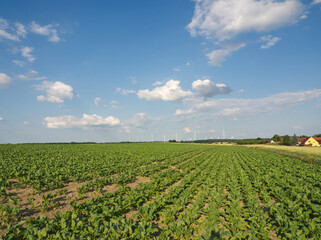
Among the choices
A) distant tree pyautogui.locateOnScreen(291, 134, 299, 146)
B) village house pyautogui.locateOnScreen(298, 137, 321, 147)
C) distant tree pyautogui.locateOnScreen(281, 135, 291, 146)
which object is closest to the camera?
village house pyautogui.locateOnScreen(298, 137, 321, 147)

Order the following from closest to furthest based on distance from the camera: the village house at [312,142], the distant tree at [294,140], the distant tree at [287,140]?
the village house at [312,142], the distant tree at [287,140], the distant tree at [294,140]

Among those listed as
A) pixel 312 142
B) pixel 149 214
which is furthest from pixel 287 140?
pixel 149 214

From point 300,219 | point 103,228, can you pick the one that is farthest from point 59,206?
point 300,219

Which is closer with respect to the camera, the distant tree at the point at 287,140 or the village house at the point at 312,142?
the village house at the point at 312,142

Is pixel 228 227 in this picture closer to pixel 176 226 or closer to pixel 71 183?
pixel 176 226

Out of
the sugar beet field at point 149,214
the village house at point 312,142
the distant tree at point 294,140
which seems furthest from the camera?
the distant tree at point 294,140

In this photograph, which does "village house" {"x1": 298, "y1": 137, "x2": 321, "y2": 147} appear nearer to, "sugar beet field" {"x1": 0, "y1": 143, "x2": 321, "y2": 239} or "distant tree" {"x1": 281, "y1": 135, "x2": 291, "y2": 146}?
"distant tree" {"x1": 281, "y1": 135, "x2": 291, "y2": 146}

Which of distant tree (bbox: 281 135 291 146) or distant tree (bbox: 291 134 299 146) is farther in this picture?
distant tree (bbox: 291 134 299 146)

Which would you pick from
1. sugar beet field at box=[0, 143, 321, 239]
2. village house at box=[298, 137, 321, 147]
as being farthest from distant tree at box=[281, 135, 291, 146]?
sugar beet field at box=[0, 143, 321, 239]

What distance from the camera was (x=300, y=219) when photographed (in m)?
7.09

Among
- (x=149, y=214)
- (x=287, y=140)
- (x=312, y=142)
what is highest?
(x=149, y=214)

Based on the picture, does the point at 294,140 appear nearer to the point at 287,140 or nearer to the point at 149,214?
the point at 287,140

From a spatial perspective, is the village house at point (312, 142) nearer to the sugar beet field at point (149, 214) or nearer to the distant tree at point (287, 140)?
the distant tree at point (287, 140)

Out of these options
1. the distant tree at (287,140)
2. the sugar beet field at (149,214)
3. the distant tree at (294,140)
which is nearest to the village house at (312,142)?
the distant tree at (294,140)
